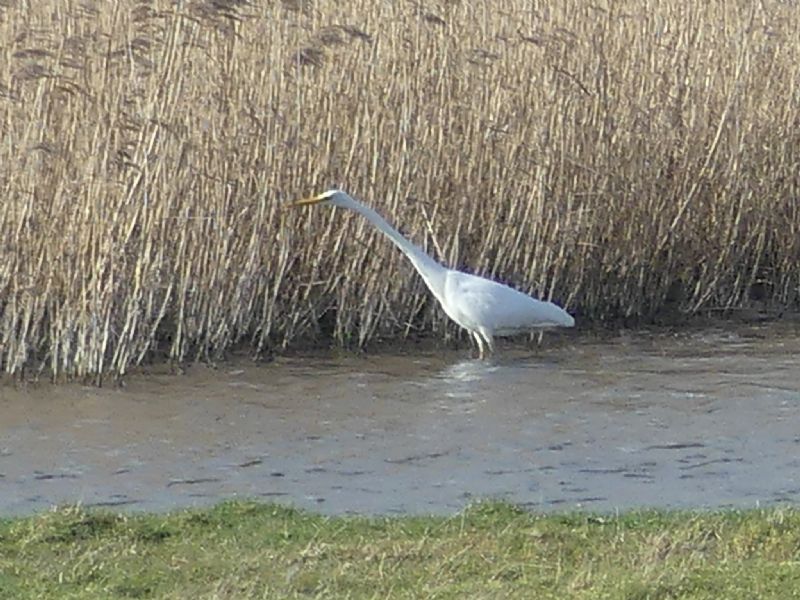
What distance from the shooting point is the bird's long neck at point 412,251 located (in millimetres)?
7770

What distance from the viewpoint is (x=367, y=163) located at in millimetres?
8234

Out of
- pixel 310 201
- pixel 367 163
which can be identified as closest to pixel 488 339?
pixel 367 163

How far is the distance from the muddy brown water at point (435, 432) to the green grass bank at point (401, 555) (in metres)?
0.68

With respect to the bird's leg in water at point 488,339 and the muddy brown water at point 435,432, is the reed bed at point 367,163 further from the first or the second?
the bird's leg in water at point 488,339

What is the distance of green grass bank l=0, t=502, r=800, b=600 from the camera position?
410 cm

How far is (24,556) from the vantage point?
4.50 metres

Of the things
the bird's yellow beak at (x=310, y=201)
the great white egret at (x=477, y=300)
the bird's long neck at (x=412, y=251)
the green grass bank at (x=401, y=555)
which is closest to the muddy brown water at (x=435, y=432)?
the great white egret at (x=477, y=300)

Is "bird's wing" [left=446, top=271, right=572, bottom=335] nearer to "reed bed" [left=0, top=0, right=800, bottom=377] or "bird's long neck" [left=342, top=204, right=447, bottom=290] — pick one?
"bird's long neck" [left=342, top=204, right=447, bottom=290]

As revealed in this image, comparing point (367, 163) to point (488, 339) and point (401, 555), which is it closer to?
point (488, 339)

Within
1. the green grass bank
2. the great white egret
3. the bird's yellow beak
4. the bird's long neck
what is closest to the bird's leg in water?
the great white egret

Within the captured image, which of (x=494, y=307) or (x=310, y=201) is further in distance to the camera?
(x=494, y=307)

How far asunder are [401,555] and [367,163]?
4.03 m

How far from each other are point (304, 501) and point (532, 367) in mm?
2777

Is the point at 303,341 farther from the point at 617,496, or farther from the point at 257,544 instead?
the point at 257,544
